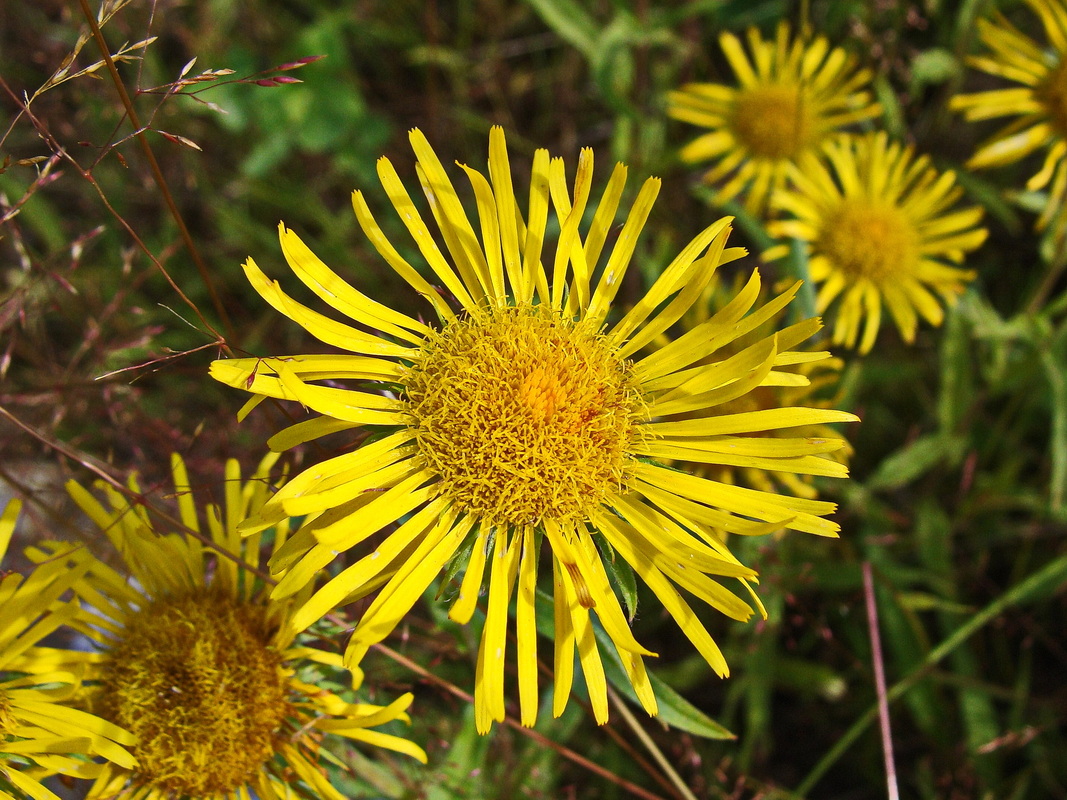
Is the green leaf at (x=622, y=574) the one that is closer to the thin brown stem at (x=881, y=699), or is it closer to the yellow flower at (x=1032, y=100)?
the thin brown stem at (x=881, y=699)

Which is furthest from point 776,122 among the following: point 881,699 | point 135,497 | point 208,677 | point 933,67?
point 208,677

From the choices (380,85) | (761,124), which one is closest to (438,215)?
(761,124)

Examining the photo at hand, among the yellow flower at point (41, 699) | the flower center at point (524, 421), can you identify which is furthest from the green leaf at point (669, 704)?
the yellow flower at point (41, 699)

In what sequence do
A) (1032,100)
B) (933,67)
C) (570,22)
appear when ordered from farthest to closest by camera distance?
1. (570,22)
2. (933,67)
3. (1032,100)

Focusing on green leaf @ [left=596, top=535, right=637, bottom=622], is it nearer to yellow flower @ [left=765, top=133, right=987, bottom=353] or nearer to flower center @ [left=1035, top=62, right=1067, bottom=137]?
yellow flower @ [left=765, top=133, right=987, bottom=353]

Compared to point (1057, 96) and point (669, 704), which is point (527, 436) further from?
point (1057, 96)

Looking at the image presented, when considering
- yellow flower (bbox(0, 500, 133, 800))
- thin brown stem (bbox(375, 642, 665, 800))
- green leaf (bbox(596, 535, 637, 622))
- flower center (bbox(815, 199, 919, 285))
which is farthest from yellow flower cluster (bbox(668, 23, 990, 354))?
yellow flower (bbox(0, 500, 133, 800))

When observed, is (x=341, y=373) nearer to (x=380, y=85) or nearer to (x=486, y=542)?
(x=486, y=542)
